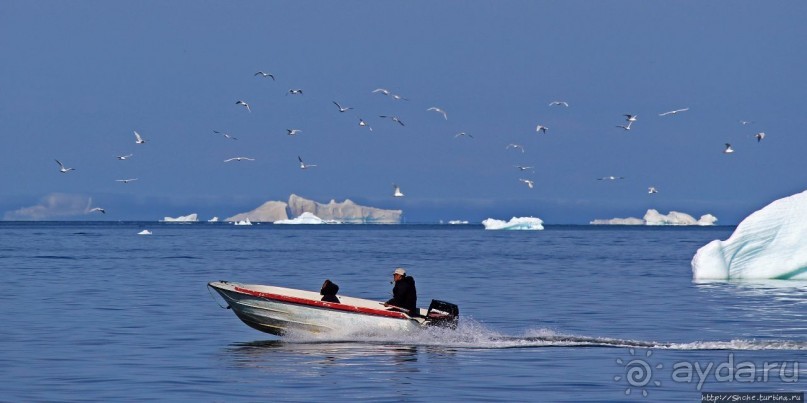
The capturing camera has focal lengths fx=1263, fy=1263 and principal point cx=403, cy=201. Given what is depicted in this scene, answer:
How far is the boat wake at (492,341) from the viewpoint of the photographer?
26656 millimetres

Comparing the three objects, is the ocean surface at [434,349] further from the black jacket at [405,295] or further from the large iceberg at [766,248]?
the large iceberg at [766,248]

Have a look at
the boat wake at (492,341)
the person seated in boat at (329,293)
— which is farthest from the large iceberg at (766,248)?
the person seated in boat at (329,293)

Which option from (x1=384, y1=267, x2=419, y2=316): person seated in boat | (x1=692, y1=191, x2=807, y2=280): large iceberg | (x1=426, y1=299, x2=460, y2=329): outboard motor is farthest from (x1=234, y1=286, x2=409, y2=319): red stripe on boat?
(x1=692, y1=191, x2=807, y2=280): large iceberg

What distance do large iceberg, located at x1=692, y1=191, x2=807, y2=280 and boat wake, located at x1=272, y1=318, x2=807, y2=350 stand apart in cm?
2116

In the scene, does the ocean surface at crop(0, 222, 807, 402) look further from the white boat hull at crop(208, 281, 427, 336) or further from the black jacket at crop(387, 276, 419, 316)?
the black jacket at crop(387, 276, 419, 316)

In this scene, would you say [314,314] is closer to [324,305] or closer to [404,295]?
[324,305]

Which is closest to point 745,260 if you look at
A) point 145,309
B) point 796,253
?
point 796,253

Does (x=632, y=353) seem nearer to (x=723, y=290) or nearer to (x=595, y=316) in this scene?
(x=595, y=316)

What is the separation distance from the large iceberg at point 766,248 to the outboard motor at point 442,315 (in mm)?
23700

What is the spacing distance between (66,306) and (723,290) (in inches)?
979

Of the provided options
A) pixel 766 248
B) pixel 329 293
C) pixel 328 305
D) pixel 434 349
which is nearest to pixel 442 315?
Result: pixel 434 349

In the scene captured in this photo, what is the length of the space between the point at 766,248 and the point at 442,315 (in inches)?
1007

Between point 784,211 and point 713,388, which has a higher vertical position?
point 784,211

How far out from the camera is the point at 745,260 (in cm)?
5109
